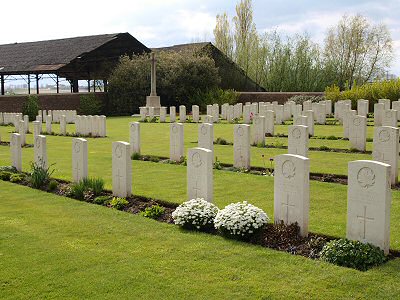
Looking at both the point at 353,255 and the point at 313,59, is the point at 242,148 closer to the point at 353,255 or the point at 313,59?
the point at 353,255

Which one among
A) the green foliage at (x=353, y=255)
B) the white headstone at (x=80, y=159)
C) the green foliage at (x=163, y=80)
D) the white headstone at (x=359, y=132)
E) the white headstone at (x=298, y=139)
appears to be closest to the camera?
the green foliage at (x=353, y=255)

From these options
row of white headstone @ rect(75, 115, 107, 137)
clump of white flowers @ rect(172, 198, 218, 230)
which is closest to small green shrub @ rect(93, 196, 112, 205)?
clump of white flowers @ rect(172, 198, 218, 230)

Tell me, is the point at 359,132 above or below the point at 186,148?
above

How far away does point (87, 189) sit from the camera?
987 centimetres

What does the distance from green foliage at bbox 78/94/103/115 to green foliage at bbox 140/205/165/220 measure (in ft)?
97.5

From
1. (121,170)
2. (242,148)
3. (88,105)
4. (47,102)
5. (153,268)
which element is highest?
(47,102)

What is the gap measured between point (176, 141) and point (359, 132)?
500cm

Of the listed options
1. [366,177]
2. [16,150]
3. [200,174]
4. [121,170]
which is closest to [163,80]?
[16,150]

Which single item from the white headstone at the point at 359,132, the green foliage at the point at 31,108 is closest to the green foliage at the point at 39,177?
the white headstone at the point at 359,132

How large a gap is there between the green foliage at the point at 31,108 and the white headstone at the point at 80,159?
25.3 m

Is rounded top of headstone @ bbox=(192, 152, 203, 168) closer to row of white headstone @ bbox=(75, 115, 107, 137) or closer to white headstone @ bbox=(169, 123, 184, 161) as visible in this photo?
white headstone @ bbox=(169, 123, 184, 161)

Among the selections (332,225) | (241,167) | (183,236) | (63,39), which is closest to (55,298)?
(183,236)

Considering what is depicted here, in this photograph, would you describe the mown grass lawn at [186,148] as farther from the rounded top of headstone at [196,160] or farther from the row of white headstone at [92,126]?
the rounded top of headstone at [196,160]

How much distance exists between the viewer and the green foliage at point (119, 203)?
348 inches
